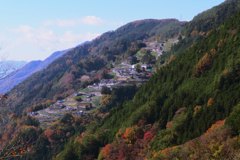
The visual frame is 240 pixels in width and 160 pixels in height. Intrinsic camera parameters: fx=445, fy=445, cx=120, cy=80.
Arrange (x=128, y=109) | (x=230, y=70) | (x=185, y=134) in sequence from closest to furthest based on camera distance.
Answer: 1. (x=185, y=134)
2. (x=230, y=70)
3. (x=128, y=109)

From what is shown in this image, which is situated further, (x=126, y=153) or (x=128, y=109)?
(x=128, y=109)

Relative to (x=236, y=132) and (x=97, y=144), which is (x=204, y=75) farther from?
(x=236, y=132)

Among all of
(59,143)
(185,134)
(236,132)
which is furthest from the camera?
(59,143)

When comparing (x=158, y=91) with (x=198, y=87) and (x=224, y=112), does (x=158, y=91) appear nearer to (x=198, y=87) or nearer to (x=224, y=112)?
(x=198, y=87)

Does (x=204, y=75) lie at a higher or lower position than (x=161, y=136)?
higher

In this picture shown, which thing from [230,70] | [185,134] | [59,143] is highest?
[230,70]

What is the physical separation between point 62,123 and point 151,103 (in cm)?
6710

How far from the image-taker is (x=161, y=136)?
108 metres

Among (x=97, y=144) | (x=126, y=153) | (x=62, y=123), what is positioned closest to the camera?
(x=126, y=153)

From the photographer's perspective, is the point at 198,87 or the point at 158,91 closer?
the point at 198,87

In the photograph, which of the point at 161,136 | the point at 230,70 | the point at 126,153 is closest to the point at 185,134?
the point at 161,136

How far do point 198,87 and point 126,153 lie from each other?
3451 centimetres

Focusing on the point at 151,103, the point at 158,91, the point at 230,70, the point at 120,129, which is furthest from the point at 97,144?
the point at 230,70

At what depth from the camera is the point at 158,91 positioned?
154m
